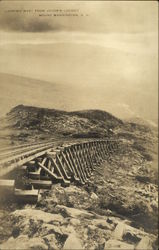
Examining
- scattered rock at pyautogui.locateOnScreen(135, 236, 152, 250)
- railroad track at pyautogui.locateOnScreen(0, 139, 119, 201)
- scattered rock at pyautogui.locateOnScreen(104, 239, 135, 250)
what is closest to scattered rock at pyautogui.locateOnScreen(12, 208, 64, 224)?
railroad track at pyautogui.locateOnScreen(0, 139, 119, 201)

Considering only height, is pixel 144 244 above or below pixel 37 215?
below

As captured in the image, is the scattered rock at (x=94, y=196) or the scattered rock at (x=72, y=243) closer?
the scattered rock at (x=72, y=243)

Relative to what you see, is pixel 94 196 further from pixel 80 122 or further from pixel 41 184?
pixel 80 122

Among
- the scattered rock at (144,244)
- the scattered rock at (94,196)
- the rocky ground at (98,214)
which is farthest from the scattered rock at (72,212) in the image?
the scattered rock at (144,244)

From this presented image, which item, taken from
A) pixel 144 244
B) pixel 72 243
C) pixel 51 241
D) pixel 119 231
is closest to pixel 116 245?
pixel 119 231

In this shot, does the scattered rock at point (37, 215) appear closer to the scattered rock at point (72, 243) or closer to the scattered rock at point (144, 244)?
the scattered rock at point (72, 243)

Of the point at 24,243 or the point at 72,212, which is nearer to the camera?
the point at 24,243

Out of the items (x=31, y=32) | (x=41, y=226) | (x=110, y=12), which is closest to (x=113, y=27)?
(x=110, y=12)
